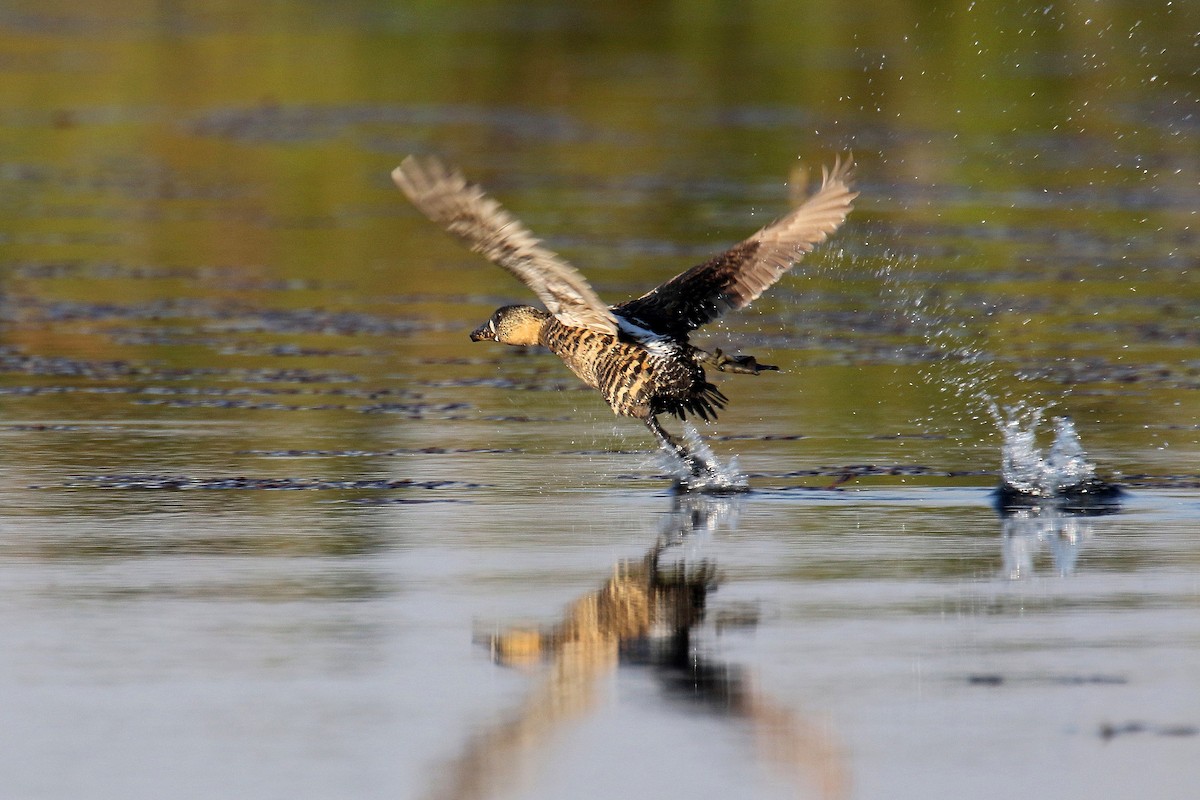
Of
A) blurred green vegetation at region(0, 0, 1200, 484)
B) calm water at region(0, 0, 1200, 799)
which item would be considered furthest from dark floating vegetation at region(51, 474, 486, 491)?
blurred green vegetation at region(0, 0, 1200, 484)

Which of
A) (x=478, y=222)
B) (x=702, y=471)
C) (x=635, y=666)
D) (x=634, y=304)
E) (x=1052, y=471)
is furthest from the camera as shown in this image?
(x=634, y=304)

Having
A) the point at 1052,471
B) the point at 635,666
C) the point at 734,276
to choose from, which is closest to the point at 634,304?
the point at 734,276

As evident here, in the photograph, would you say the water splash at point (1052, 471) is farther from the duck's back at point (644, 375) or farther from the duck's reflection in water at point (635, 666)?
the duck's reflection in water at point (635, 666)

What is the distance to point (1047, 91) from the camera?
29.6 m

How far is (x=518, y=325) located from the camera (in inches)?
431

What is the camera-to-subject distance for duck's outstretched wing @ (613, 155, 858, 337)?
34.7 feet

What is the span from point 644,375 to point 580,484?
52 cm

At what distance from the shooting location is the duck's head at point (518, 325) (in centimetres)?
1088

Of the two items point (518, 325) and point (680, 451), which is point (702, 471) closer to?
point (680, 451)

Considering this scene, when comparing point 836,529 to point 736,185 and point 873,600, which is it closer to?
point 873,600

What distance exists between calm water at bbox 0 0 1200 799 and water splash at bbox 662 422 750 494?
0.13 metres

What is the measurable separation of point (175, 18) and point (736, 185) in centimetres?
2288

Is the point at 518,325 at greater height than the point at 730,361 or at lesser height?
greater

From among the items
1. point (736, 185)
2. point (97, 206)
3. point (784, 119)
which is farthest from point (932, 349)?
point (784, 119)
